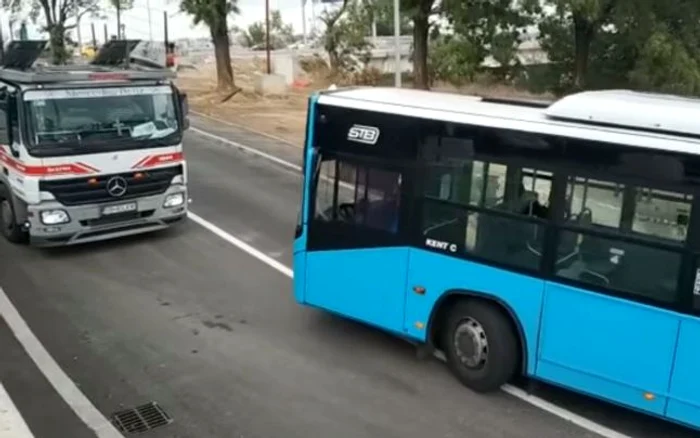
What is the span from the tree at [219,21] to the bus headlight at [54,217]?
21667 millimetres

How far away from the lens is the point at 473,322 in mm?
7340

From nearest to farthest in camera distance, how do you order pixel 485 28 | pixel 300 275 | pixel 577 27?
pixel 300 275 < pixel 485 28 < pixel 577 27

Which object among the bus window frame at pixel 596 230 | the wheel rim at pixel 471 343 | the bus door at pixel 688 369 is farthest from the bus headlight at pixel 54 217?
the bus door at pixel 688 369

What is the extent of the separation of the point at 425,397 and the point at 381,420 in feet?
2.06

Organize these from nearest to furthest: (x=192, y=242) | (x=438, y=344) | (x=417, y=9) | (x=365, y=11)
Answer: (x=438, y=344) < (x=192, y=242) < (x=417, y=9) < (x=365, y=11)

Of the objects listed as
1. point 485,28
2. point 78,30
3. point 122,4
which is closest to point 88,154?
point 485,28

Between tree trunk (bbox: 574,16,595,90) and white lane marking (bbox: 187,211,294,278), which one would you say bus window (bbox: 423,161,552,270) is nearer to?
white lane marking (bbox: 187,211,294,278)

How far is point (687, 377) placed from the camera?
19.6 ft

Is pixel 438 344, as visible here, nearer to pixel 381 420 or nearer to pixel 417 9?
pixel 381 420

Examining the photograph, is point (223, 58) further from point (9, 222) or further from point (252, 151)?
point (9, 222)

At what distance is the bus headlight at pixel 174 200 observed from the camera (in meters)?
11.8

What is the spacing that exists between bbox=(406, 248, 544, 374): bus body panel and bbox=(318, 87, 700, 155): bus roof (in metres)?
1.34

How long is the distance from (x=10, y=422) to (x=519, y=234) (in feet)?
15.7

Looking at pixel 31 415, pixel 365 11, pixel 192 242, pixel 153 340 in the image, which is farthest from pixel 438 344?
pixel 365 11
